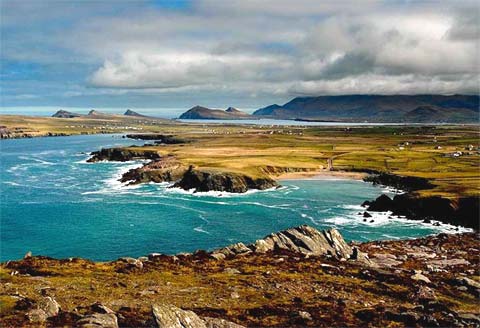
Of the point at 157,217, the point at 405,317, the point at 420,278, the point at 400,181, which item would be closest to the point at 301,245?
the point at 420,278

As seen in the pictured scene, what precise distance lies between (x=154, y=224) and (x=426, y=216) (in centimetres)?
5863

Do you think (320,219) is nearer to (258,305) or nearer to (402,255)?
(402,255)

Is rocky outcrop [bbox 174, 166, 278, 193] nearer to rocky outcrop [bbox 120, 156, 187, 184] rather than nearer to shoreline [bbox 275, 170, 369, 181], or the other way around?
rocky outcrop [bbox 120, 156, 187, 184]

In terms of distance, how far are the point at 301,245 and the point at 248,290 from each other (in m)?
24.2

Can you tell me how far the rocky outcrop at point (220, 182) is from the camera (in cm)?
13350

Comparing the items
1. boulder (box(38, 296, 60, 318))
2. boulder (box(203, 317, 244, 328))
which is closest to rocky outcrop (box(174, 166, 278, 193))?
boulder (box(38, 296, 60, 318))

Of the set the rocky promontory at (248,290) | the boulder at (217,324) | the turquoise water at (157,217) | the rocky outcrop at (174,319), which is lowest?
the turquoise water at (157,217)

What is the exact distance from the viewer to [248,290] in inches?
1639

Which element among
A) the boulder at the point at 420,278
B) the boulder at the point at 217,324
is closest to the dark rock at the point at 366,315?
the boulder at the point at 217,324

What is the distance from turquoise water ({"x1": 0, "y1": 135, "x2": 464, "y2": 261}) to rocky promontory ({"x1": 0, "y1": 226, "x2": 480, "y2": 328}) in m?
23.7

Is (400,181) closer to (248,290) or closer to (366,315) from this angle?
(248,290)

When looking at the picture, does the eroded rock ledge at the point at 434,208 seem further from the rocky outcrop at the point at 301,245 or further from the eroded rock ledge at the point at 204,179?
the rocky outcrop at the point at 301,245

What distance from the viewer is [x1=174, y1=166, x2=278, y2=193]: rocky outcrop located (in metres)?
134

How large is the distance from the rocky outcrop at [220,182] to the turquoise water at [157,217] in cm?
484
